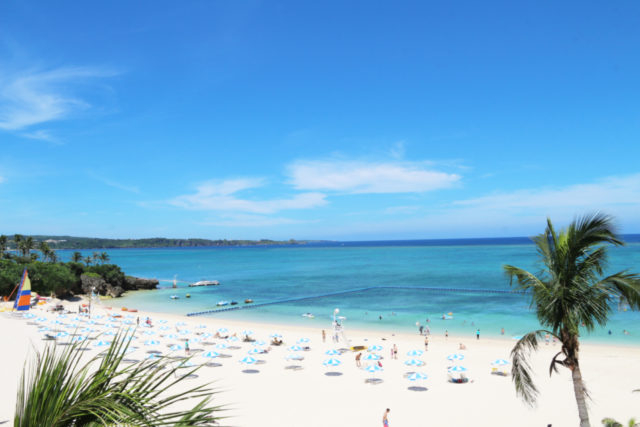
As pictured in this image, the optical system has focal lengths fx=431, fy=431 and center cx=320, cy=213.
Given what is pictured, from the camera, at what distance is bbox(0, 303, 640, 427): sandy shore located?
18406 mm

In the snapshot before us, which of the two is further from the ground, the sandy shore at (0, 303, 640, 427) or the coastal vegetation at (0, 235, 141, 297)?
the coastal vegetation at (0, 235, 141, 297)

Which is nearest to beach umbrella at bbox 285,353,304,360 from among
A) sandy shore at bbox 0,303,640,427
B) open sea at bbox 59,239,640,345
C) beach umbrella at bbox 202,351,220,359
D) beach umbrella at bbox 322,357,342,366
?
sandy shore at bbox 0,303,640,427

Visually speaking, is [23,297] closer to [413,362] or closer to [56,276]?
[56,276]

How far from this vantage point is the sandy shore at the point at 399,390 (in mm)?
18406

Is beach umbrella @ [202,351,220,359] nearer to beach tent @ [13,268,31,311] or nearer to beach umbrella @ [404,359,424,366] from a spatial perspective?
beach umbrella @ [404,359,424,366]

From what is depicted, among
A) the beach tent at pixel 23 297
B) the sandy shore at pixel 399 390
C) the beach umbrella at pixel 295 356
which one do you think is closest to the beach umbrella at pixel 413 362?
the sandy shore at pixel 399 390

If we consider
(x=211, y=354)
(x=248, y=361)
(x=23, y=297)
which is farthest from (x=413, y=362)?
(x=23, y=297)

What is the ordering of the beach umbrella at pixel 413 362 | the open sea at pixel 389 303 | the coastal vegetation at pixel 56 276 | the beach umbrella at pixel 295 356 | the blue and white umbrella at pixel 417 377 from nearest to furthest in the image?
the blue and white umbrella at pixel 417 377, the beach umbrella at pixel 413 362, the beach umbrella at pixel 295 356, the open sea at pixel 389 303, the coastal vegetation at pixel 56 276

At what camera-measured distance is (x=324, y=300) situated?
64438 millimetres

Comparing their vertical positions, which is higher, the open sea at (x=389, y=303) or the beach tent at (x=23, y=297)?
the beach tent at (x=23, y=297)

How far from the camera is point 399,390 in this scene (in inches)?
870

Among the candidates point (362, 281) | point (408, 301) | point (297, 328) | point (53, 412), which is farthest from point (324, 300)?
point (53, 412)

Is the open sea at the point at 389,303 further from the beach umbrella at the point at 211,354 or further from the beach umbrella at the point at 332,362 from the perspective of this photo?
the beach umbrella at the point at 211,354

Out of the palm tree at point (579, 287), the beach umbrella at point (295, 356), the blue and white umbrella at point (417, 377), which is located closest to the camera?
the palm tree at point (579, 287)
